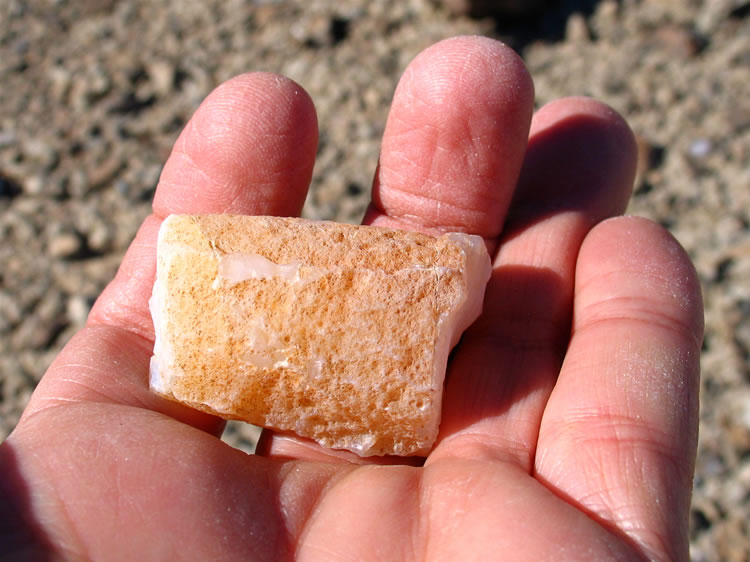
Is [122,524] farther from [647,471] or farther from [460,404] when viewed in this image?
[647,471]

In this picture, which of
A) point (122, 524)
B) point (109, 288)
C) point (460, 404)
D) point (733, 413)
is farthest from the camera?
point (733, 413)

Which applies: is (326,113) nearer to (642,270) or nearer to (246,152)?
(246,152)

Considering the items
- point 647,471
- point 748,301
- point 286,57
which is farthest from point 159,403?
point 286,57

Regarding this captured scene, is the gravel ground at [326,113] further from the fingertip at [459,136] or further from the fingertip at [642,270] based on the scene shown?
the fingertip at [459,136]

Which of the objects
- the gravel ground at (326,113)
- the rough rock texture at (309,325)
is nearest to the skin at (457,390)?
the rough rock texture at (309,325)

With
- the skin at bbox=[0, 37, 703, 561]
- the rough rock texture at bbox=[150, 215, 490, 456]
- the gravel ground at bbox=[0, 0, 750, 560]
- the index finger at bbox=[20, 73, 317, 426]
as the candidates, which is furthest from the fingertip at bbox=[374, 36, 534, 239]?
the gravel ground at bbox=[0, 0, 750, 560]

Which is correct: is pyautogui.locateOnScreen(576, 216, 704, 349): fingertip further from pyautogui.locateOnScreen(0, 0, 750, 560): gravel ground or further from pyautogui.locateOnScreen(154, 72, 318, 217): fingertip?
pyautogui.locateOnScreen(0, 0, 750, 560): gravel ground
